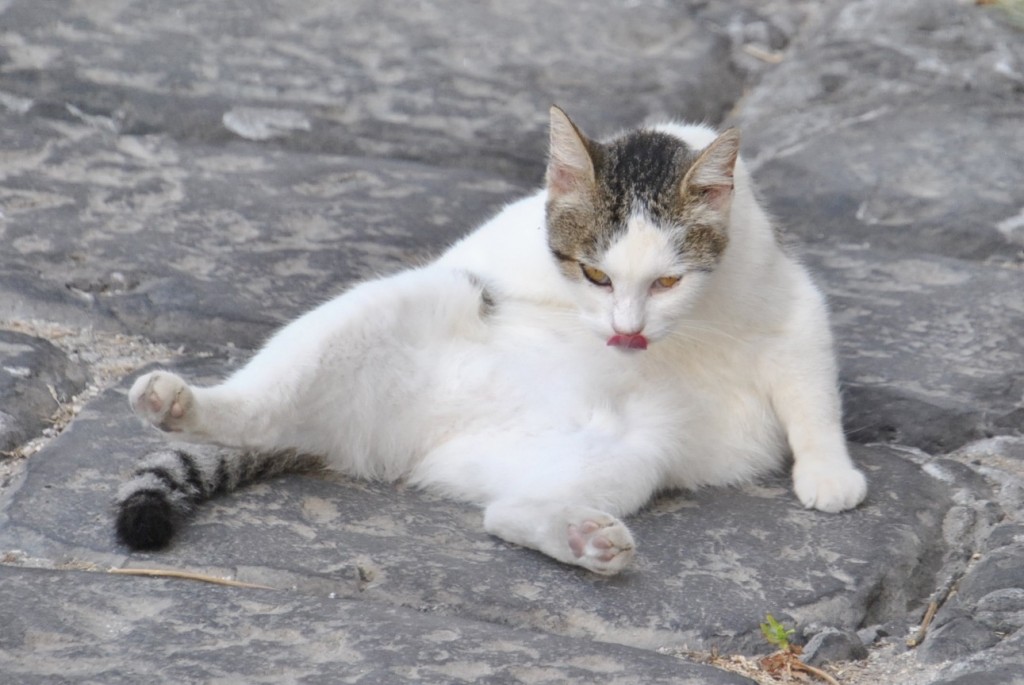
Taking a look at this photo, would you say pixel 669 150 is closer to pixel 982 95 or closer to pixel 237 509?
pixel 237 509

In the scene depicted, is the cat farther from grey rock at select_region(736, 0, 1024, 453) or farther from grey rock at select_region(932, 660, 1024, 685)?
grey rock at select_region(932, 660, 1024, 685)

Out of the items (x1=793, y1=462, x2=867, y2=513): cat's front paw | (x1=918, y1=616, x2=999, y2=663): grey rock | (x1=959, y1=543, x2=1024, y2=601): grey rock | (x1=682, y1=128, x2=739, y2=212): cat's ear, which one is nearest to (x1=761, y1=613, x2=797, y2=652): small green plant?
(x1=918, y1=616, x2=999, y2=663): grey rock

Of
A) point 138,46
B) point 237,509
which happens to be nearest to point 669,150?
point 237,509

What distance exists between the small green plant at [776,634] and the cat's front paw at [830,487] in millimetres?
604

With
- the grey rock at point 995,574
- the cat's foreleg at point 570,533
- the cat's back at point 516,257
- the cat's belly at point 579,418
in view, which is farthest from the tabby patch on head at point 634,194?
the grey rock at point 995,574

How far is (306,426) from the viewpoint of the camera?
2.98 m

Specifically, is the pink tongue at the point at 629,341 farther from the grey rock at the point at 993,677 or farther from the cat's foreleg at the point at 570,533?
the grey rock at the point at 993,677

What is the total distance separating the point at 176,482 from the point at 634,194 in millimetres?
1318

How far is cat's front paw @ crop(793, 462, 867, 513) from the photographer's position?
3043mm

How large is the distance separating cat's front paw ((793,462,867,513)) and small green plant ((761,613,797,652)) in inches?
23.8

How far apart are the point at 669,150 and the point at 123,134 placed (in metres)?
2.17

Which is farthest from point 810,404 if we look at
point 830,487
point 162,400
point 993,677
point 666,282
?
point 162,400

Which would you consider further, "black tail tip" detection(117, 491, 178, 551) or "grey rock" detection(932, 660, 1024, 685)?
"black tail tip" detection(117, 491, 178, 551)

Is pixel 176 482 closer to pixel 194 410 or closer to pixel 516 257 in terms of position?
pixel 194 410
